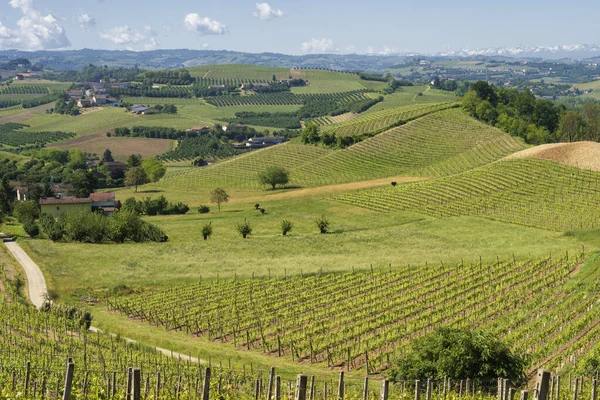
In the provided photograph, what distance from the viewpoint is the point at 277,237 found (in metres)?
88.3

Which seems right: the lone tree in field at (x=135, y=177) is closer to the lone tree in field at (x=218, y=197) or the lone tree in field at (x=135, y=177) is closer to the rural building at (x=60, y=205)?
the rural building at (x=60, y=205)

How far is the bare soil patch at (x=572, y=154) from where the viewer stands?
106 metres

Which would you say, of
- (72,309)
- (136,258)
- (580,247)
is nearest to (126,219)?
(136,258)

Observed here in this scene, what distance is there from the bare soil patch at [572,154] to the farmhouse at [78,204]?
67082mm

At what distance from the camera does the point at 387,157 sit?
14350 cm

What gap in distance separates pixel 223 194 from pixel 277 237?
29815 millimetres

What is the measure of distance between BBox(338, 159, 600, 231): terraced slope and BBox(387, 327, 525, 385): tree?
51.6 m

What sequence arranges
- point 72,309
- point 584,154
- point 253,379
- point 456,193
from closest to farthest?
point 253,379 < point 72,309 < point 456,193 < point 584,154

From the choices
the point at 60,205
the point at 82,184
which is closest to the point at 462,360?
the point at 60,205

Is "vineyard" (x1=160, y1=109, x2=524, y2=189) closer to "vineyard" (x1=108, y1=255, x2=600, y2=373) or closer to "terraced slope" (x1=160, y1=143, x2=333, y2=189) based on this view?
"terraced slope" (x1=160, y1=143, x2=333, y2=189)

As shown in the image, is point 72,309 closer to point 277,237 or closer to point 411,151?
point 277,237

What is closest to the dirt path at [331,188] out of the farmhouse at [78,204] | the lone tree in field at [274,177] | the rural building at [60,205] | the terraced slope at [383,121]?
the lone tree in field at [274,177]

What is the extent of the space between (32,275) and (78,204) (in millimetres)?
48575

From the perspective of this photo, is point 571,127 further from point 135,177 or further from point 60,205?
point 60,205
